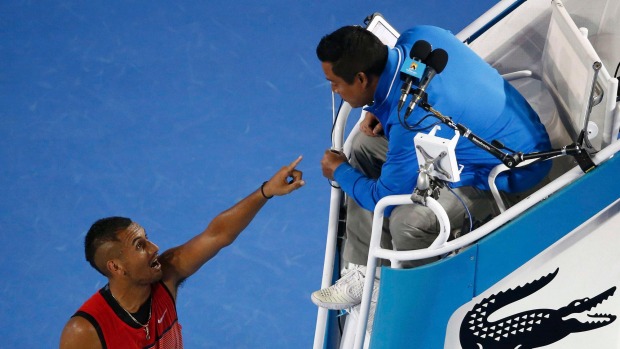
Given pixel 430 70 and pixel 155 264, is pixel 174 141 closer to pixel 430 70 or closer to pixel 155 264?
pixel 155 264

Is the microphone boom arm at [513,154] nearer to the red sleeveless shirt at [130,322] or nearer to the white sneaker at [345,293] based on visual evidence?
the white sneaker at [345,293]

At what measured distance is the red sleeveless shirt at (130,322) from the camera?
339 cm

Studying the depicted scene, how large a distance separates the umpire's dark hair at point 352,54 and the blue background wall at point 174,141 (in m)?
1.97

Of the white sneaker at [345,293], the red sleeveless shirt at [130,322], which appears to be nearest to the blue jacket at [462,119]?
the white sneaker at [345,293]

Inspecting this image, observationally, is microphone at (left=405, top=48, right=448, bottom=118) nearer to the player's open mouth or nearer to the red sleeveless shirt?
the player's open mouth

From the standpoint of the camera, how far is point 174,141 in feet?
18.4

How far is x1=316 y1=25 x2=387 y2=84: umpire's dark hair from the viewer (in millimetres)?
3070

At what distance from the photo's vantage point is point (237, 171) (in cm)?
542

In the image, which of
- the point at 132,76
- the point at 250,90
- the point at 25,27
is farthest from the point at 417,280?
the point at 25,27

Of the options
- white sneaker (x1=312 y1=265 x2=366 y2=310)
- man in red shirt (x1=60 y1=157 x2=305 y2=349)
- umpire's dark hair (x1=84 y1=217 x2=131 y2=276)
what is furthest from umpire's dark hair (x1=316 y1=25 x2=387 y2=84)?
umpire's dark hair (x1=84 y1=217 x2=131 y2=276)

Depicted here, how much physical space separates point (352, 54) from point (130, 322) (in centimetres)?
128

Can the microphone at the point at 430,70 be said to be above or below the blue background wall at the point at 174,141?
below

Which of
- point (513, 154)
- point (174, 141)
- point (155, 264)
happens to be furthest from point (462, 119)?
point (174, 141)

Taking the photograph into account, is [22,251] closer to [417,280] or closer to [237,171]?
[237,171]
